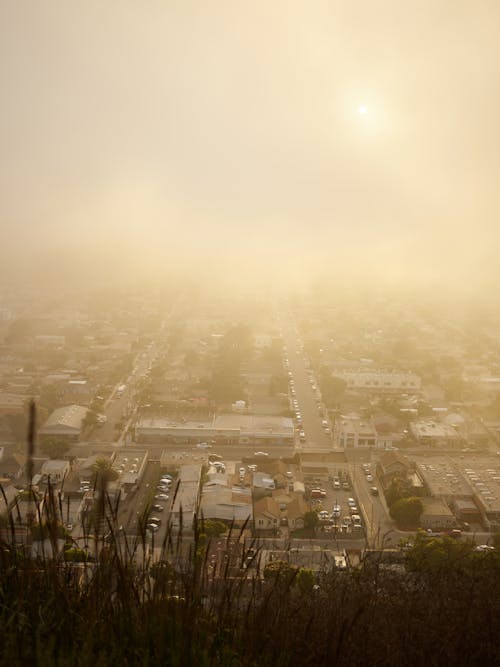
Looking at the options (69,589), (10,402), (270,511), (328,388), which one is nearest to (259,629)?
(69,589)

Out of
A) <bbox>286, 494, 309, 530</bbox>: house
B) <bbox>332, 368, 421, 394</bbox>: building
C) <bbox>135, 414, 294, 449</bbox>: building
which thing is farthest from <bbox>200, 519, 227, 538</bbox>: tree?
<bbox>332, 368, 421, 394</bbox>: building

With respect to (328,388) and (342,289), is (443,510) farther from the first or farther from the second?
(342,289)

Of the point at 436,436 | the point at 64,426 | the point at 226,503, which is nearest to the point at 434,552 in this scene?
the point at 226,503

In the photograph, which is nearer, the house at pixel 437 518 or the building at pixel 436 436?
the house at pixel 437 518

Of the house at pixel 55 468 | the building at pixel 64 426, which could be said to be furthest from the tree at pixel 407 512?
the building at pixel 64 426

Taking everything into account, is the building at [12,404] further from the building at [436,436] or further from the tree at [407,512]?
the building at [436,436]

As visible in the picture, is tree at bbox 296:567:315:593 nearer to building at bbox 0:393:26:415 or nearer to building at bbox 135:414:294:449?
building at bbox 135:414:294:449
